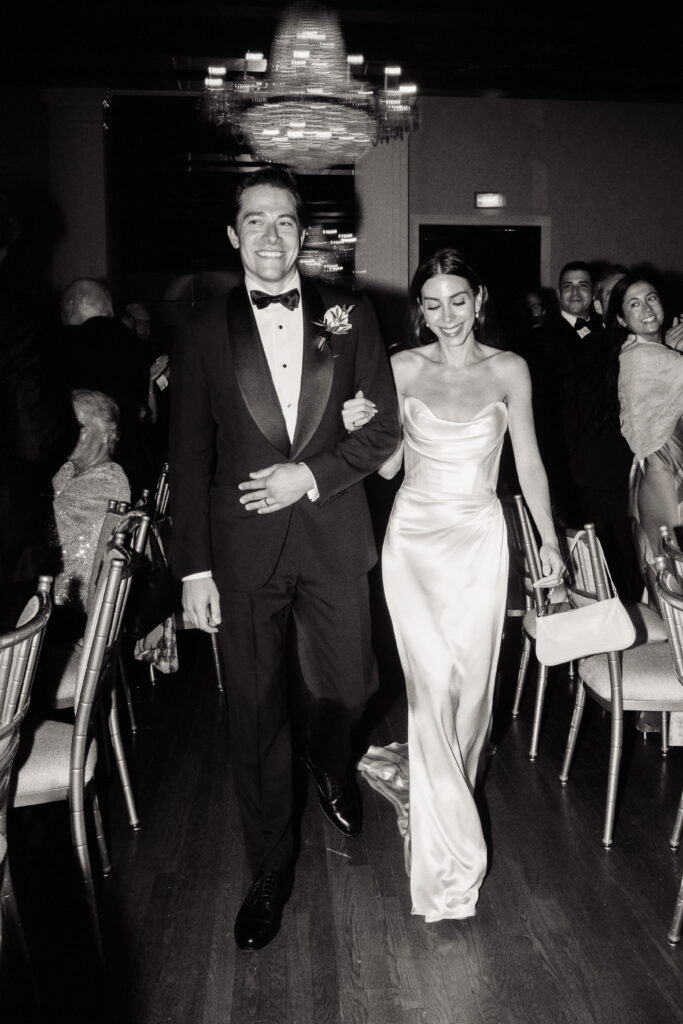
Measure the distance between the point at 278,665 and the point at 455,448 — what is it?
0.79 m

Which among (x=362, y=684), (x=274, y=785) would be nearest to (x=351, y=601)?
(x=362, y=684)

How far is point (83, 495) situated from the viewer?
3.14 meters

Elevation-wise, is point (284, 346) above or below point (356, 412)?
above

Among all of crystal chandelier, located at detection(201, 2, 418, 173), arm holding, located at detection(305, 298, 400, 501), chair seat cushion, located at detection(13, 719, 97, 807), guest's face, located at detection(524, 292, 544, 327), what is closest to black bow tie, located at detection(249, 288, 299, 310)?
arm holding, located at detection(305, 298, 400, 501)

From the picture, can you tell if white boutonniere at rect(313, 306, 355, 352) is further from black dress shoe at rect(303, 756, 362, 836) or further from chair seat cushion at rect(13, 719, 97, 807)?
black dress shoe at rect(303, 756, 362, 836)

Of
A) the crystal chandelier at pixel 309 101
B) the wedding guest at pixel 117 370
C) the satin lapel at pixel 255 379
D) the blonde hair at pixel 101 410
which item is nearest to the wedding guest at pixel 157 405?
the wedding guest at pixel 117 370

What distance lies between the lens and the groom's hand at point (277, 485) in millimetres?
2156

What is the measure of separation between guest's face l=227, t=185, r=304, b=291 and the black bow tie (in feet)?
0.13

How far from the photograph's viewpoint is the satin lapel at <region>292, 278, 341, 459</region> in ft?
7.34

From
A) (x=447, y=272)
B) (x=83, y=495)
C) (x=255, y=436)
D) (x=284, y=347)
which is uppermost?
(x=447, y=272)

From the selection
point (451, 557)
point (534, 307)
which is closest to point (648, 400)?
point (451, 557)

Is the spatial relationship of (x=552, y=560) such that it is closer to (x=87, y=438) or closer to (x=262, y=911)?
(x=262, y=911)

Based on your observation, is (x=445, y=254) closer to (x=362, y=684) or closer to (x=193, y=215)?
(x=362, y=684)

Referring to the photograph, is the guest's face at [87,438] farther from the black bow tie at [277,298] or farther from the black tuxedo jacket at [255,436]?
the black bow tie at [277,298]
